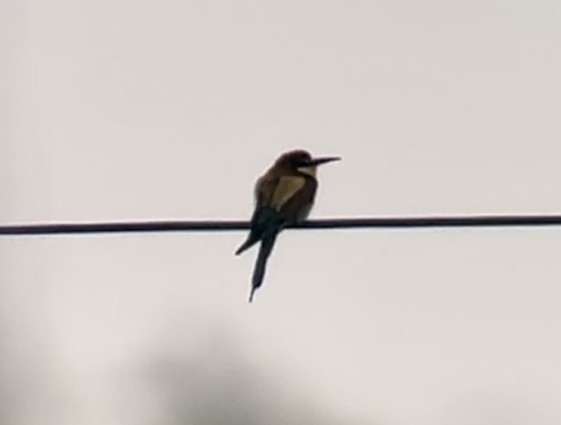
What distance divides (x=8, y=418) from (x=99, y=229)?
9838mm

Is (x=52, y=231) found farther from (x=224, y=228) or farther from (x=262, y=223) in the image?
(x=262, y=223)

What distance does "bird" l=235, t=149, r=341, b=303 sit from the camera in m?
5.16

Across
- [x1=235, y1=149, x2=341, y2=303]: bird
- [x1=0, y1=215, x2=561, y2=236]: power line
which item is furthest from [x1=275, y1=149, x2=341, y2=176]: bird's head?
[x1=0, y1=215, x2=561, y2=236]: power line

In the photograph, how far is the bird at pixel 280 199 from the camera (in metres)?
5.16

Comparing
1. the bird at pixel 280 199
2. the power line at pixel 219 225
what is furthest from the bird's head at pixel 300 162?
the power line at pixel 219 225

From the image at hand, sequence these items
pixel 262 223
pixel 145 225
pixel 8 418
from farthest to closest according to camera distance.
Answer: pixel 8 418, pixel 262 223, pixel 145 225

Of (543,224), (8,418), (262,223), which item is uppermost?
(543,224)

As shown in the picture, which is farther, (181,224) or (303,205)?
(303,205)

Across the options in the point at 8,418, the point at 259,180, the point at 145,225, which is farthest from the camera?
the point at 8,418

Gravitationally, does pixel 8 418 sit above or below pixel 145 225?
below

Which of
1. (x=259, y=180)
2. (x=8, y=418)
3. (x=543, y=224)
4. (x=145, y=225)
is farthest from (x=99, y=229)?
(x=8, y=418)

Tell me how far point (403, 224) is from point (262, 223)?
1258mm

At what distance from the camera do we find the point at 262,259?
5.15 m

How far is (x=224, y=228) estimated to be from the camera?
4.12 metres
